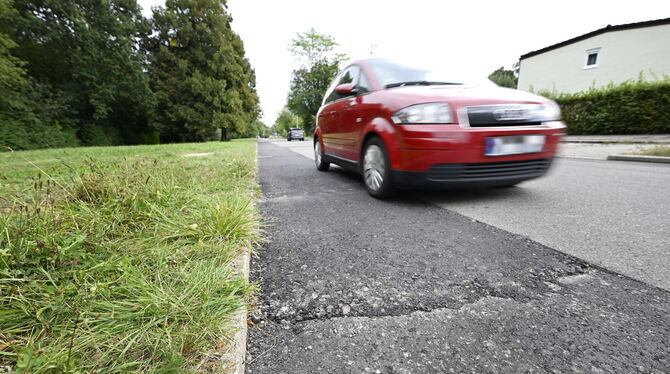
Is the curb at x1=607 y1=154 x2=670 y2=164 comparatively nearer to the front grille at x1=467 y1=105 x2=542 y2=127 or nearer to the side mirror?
the front grille at x1=467 y1=105 x2=542 y2=127

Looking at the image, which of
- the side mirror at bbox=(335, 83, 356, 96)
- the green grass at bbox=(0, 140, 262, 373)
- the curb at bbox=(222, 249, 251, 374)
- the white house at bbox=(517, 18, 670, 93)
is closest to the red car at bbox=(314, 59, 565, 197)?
the side mirror at bbox=(335, 83, 356, 96)

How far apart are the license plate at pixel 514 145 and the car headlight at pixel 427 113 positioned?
41 centimetres

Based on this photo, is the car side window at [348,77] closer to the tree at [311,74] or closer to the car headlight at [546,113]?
the car headlight at [546,113]

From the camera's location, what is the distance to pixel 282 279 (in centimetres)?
145

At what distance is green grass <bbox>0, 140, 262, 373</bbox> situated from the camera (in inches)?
32.4

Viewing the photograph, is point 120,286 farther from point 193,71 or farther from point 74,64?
point 193,71

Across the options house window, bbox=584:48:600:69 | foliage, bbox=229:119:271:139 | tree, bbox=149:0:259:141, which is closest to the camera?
house window, bbox=584:48:600:69

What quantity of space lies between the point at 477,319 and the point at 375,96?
248 centimetres

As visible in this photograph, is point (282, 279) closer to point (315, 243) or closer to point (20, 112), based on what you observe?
point (315, 243)

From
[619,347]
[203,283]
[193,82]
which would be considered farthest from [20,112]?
[619,347]

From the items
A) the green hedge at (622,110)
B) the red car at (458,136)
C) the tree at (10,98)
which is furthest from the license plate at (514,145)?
the tree at (10,98)

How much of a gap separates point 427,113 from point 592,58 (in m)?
25.2

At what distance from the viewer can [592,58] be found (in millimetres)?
19484

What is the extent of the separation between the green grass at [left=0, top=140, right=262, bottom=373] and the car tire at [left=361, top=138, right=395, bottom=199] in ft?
A: 4.69
